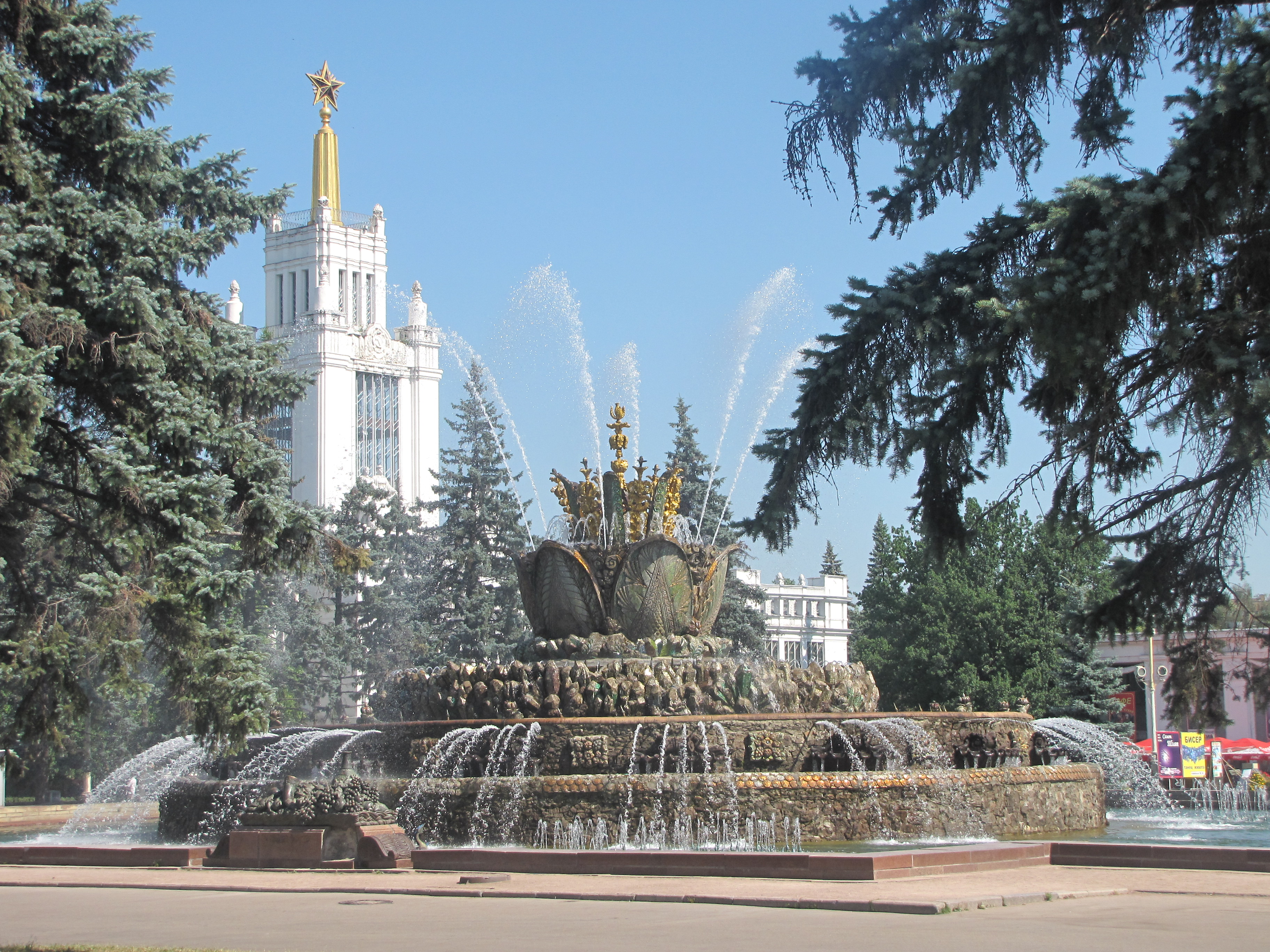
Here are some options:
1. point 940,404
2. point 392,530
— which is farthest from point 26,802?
point 940,404

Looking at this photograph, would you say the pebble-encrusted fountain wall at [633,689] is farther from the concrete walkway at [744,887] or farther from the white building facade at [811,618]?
the white building facade at [811,618]

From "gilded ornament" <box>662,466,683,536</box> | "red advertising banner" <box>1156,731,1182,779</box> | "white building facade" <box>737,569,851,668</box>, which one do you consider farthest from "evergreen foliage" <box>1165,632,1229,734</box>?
"white building facade" <box>737,569,851,668</box>

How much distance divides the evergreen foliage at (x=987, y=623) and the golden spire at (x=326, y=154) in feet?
192

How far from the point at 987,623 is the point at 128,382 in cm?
3799

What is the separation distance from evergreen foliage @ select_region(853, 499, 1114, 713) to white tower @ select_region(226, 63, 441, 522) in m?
48.0

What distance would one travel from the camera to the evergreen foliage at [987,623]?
46.5m

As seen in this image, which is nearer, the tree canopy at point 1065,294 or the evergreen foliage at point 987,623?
the tree canopy at point 1065,294

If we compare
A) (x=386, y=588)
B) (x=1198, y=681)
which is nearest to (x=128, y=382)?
(x=1198, y=681)

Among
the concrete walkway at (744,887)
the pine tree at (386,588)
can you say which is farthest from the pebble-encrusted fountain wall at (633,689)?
the pine tree at (386,588)

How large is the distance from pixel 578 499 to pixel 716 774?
734 centimetres

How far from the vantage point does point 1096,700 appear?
39.9m

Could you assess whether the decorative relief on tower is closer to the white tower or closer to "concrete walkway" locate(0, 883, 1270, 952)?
the white tower

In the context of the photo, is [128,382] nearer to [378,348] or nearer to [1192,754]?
[1192,754]

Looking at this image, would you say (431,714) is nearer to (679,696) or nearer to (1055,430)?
(679,696)
